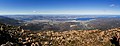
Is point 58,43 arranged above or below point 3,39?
below

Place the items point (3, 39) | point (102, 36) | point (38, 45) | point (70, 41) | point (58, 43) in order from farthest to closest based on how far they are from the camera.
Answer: point (102, 36) < point (70, 41) < point (58, 43) < point (38, 45) < point (3, 39)

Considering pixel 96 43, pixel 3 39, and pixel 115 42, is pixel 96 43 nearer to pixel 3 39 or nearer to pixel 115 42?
pixel 115 42

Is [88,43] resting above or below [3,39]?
below

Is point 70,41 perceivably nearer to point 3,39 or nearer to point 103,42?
point 103,42

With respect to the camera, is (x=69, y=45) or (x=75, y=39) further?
(x=75, y=39)

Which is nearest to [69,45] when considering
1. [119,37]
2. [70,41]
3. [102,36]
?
[70,41]

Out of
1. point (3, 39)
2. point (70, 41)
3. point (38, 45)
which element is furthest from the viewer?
point (70, 41)

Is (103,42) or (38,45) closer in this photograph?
(38,45)

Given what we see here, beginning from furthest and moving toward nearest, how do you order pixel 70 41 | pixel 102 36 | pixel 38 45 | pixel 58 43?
1. pixel 102 36
2. pixel 70 41
3. pixel 58 43
4. pixel 38 45

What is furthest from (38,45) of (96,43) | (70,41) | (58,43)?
(96,43)
